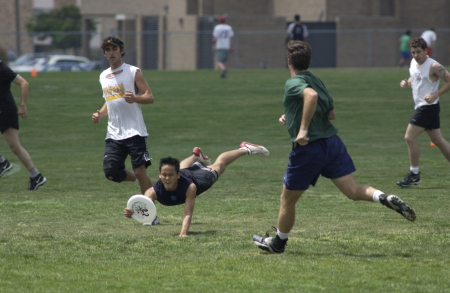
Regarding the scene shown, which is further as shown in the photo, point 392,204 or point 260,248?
point 260,248

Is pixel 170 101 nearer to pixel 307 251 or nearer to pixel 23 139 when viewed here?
pixel 23 139

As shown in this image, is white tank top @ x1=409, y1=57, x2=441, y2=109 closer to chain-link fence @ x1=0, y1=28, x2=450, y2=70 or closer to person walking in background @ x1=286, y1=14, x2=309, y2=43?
person walking in background @ x1=286, y1=14, x2=309, y2=43

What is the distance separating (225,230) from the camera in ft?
23.4

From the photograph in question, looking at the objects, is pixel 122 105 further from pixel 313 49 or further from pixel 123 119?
pixel 313 49

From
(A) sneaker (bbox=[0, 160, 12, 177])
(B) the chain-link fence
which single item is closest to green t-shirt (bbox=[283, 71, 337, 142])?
(A) sneaker (bbox=[0, 160, 12, 177])

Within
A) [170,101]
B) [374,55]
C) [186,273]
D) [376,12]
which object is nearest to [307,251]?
[186,273]

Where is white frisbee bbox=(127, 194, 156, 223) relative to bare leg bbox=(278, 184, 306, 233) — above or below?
below

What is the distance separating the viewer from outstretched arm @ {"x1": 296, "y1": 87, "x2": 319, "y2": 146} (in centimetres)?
560

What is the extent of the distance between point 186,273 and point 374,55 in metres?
34.7

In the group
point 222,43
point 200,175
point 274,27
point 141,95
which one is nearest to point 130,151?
point 141,95

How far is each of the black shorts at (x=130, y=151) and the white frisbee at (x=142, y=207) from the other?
45.5 inches

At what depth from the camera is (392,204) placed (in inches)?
226

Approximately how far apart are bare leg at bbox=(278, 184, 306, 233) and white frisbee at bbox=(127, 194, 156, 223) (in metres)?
1.36

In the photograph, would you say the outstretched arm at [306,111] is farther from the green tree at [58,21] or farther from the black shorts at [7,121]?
the green tree at [58,21]
